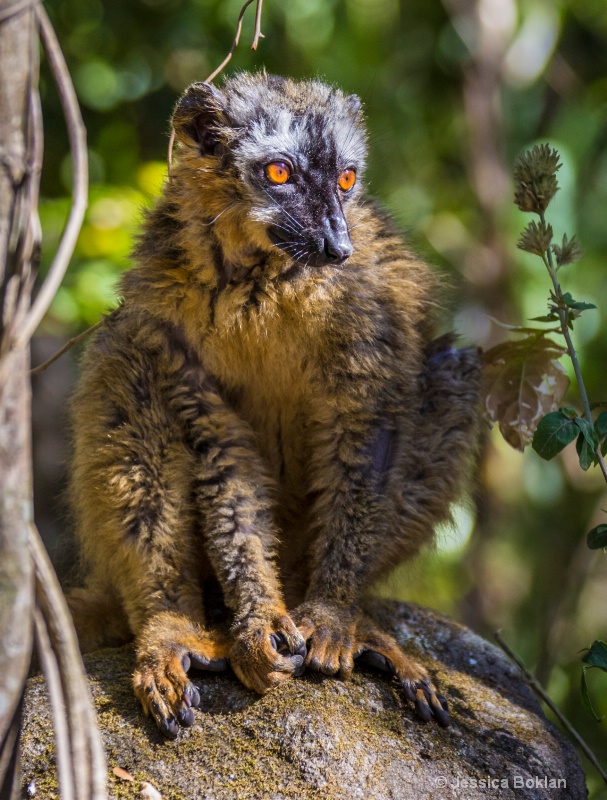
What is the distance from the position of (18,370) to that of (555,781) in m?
2.64

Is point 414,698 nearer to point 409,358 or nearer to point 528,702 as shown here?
point 528,702

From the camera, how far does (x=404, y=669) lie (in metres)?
3.47

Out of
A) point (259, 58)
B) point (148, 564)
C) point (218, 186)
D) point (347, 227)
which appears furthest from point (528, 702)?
point (259, 58)

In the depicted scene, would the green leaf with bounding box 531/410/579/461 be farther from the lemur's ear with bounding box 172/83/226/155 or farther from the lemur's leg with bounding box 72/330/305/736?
the lemur's ear with bounding box 172/83/226/155

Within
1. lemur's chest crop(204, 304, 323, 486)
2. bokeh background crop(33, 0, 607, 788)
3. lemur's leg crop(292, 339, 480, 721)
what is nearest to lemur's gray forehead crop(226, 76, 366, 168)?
lemur's chest crop(204, 304, 323, 486)

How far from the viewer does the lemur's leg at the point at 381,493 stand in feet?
11.7

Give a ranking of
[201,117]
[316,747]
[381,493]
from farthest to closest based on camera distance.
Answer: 1. [201,117]
2. [381,493]
3. [316,747]

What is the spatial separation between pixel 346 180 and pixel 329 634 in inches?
77.0

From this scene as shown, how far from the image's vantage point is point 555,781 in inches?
134

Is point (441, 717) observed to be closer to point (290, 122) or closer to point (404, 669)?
point (404, 669)

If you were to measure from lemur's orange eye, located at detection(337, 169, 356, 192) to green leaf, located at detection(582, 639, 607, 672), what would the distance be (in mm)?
2157

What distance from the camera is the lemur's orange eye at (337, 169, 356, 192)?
3893mm

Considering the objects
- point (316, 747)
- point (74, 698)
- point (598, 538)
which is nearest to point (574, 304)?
point (598, 538)

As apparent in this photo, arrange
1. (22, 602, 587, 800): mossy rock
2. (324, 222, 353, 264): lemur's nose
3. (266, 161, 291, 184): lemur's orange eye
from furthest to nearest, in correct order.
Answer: (266, 161, 291, 184): lemur's orange eye, (324, 222, 353, 264): lemur's nose, (22, 602, 587, 800): mossy rock
